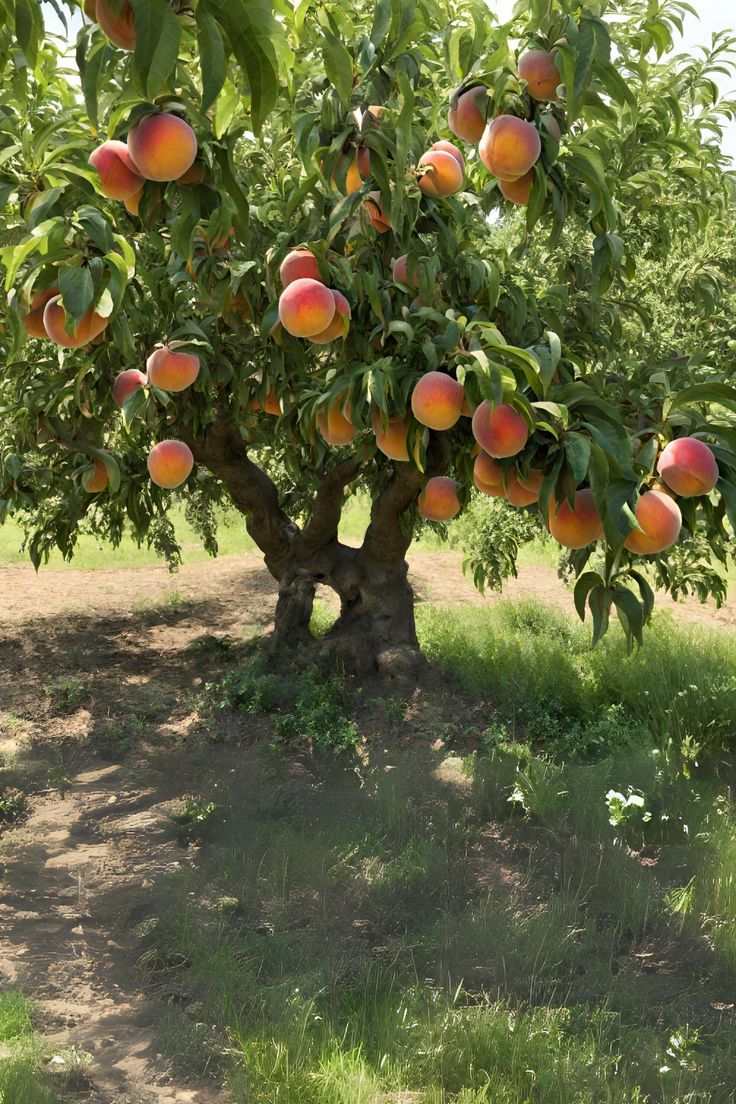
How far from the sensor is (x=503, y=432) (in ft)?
6.23

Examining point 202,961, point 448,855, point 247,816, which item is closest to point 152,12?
point 202,961

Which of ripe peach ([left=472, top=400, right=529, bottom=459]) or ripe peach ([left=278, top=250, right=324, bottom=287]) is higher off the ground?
ripe peach ([left=278, top=250, right=324, bottom=287])

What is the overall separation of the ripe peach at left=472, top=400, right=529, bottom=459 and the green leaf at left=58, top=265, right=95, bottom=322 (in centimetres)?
75

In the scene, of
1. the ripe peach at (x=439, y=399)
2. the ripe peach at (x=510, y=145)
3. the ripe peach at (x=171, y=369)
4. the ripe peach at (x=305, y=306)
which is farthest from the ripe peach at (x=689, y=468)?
the ripe peach at (x=171, y=369)

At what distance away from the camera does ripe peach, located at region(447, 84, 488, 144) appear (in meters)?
2.11

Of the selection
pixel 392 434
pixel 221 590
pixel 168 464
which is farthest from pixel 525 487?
pixel 221 590

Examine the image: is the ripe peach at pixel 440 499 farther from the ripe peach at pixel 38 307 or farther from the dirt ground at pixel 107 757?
the dirt ground at pixel 107 757

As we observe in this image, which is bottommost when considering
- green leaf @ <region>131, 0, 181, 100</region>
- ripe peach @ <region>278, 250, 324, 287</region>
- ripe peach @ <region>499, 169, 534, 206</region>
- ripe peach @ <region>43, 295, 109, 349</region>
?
ripe peach @ <region>43, 295, 109, 349</region>

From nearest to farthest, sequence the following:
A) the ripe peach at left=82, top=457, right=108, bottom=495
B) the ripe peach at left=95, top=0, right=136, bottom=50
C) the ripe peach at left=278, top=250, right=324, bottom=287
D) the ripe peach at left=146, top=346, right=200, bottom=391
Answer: the ripe peach at left=95, top=0, right=136, bottom=50
the ripe peach at left=278, top=250, right=324, bottom=287
the ripe peach at left=146, top=346, right=200, bottom=391
the ripe peach at left=82, top=457, right=108, bottom=495

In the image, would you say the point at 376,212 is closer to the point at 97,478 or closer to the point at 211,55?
the point at 211,55

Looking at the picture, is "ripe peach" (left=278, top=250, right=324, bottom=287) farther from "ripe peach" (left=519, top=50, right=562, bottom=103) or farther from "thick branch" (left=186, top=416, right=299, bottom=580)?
"thick branch" (left=186, top=416, right=299, bottom=580)

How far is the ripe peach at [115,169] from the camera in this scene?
1.89 m

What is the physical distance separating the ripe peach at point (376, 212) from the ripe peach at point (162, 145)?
74 cm

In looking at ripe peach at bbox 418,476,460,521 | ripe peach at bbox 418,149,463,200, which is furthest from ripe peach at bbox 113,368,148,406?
ripe peach at bbox 418,149,463,200
